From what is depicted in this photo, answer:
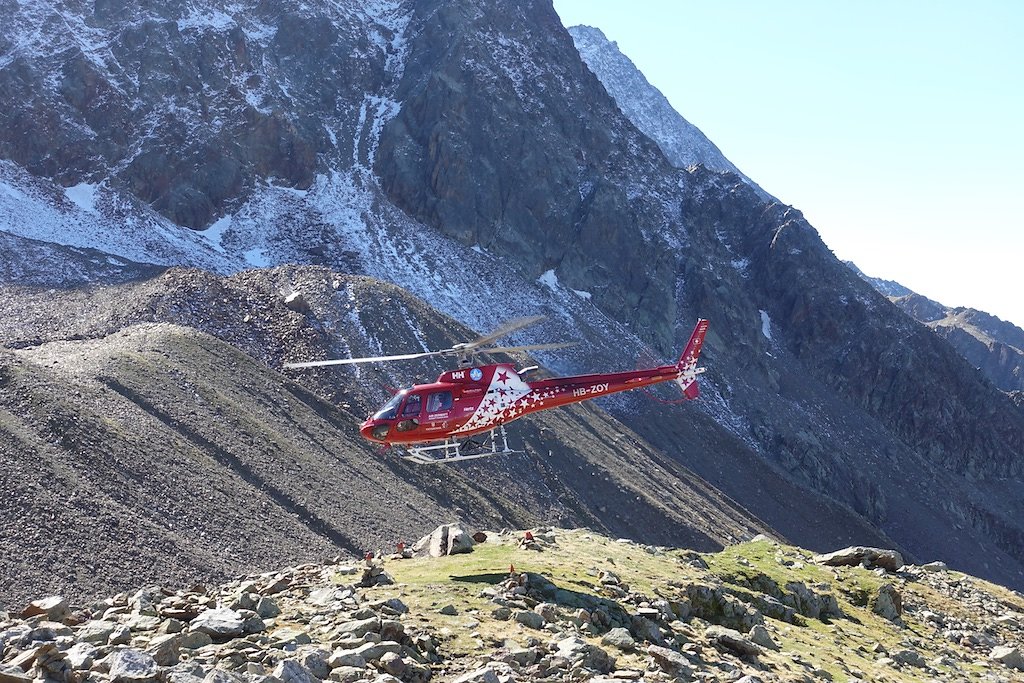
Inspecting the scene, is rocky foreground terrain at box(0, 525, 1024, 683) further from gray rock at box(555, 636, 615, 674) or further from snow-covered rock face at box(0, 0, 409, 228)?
snow-covered rock face at box(0, 0, 409, 228)

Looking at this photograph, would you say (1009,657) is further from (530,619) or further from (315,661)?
(315,661)

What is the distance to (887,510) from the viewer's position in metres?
105

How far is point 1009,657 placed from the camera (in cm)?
2658

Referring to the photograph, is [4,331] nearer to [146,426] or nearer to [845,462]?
[146,426]

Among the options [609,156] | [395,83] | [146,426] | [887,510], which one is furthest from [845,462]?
[146,426]

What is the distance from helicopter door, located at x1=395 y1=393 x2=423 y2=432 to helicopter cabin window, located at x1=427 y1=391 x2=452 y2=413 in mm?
273

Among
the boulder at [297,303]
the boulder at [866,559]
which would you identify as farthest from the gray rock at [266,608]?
the boulder at [297,303]

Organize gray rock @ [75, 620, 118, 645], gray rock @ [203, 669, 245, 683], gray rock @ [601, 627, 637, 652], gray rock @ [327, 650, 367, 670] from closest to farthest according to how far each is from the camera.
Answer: gray rock @ [203, 669, 245, 683] < gray rock @ [327, 650, 367, 670] < gray rock @ [75, 620, 118, 645] < gray rock @ [601, 627, 637, 652]

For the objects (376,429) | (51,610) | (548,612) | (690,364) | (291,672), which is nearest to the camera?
(291,672)

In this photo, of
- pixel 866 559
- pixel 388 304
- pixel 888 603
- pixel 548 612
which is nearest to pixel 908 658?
pixel 888 603

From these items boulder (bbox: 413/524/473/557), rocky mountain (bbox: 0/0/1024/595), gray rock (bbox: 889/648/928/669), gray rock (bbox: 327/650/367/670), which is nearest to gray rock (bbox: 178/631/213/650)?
gray rock (bbox: 327/650/367/670)

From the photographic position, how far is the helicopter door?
2831cm

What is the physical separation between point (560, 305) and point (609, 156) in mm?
32196

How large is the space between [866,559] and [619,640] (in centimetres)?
1947
